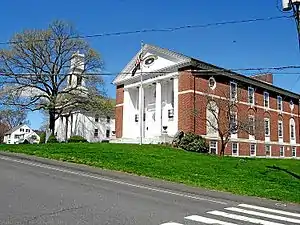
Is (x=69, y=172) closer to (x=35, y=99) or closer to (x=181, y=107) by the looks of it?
(x=181, y=107)

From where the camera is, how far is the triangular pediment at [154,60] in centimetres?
3915

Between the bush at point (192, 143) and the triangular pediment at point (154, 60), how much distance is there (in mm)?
8048

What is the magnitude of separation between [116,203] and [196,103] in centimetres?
2873

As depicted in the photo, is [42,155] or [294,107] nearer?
[42,155]

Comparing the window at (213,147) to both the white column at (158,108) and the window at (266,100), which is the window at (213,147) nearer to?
the white column at (158,108)

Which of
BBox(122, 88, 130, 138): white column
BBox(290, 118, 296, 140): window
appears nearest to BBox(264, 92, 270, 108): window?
BBox(290, 118, 296, 140): window

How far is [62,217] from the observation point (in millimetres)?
7699

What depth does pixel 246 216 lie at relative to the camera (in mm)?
9211

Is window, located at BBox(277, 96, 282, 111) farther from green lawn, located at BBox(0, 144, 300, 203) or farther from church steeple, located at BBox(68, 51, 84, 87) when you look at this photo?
green lawn, located at BBox(0, 144, 300, 203)

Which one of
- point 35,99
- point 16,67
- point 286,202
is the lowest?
point 286,202

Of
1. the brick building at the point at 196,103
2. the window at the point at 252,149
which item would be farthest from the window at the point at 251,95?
the window at the point at 252,149

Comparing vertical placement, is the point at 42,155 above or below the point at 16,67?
below

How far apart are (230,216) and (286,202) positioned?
4.35 m

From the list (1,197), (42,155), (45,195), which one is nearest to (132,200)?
(45,195)
